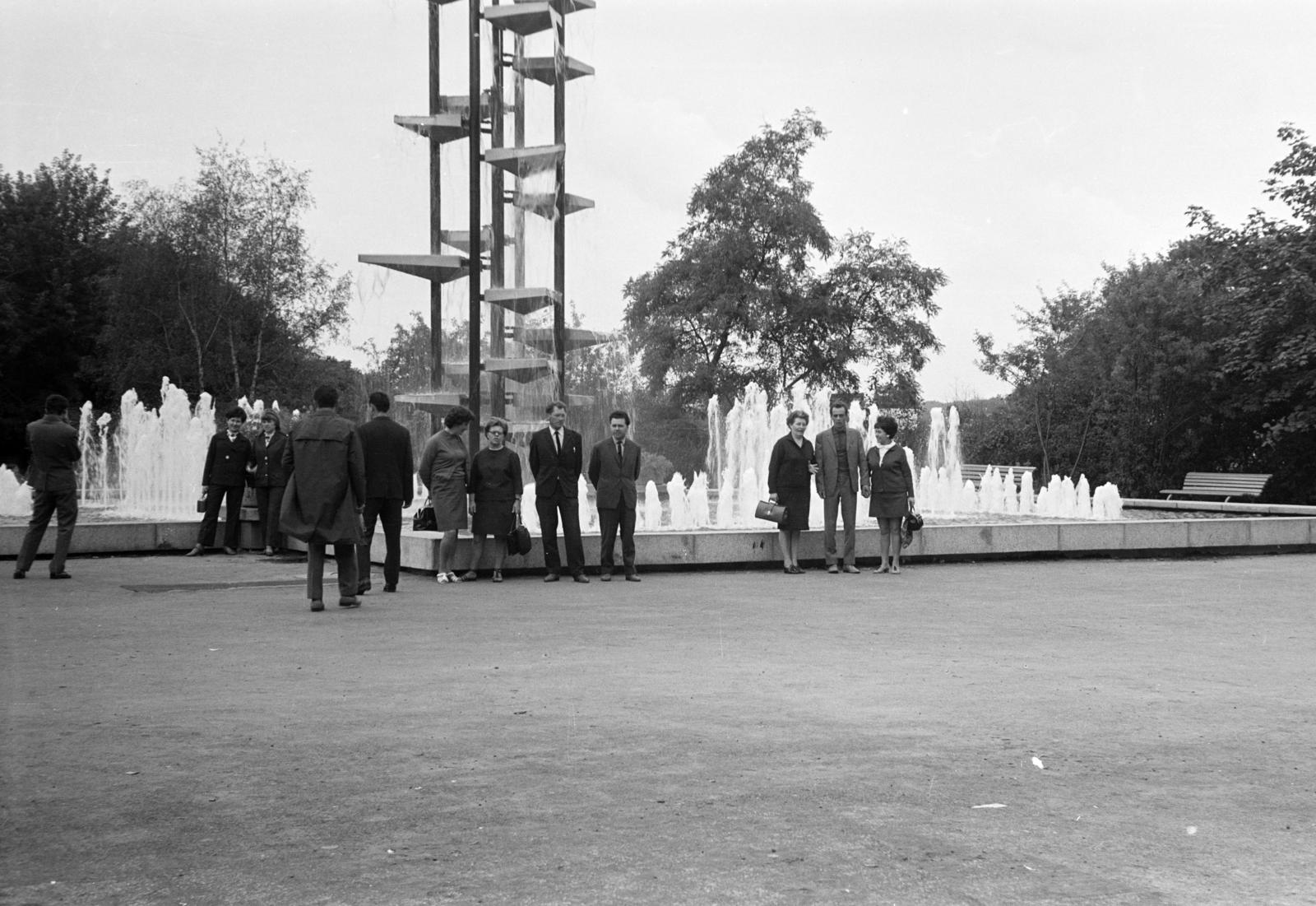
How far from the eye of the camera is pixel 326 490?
11.6 meters

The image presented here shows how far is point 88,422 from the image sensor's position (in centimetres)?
4856

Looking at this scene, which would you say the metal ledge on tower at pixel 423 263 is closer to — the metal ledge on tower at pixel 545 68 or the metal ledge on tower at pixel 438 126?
the metal ledge on tower at pixel 438 126

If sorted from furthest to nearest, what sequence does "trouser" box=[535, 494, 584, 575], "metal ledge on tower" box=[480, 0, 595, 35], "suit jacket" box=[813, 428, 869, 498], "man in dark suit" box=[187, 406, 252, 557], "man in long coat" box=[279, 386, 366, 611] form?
"metal ledge on tower" box=[480, 0, 595, 35] < "man in dark suit" box=[187, 406, 252, 557] < "suit jacket" box=[813, 428, 869, 498] < "trouser" box=[535, 494, 584, 575] < "man in long coat" box=[279, 386, 366, 611]

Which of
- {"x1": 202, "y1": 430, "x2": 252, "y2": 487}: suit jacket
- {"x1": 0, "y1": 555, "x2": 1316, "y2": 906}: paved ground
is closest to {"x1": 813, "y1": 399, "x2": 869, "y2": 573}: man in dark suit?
{"x1": 0, "y1": 555, "x2": 1316, "y2": 906}: paved ground

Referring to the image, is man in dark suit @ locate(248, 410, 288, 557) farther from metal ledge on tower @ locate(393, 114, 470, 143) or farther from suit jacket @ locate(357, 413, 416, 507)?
metal ledge on tower @ locate(393, 114, 470, 143)

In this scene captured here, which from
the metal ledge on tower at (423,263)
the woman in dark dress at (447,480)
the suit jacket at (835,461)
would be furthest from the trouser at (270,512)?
the suit jacket at (835,461)

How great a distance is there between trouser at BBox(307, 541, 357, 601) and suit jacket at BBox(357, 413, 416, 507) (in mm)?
1456

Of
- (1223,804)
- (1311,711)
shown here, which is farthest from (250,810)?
(1311,711)

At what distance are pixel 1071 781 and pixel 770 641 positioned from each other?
4.29m

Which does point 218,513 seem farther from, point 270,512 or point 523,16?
point 523,16

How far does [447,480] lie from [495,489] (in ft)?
1.60

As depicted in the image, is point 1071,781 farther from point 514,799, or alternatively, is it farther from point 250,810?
point 250,810

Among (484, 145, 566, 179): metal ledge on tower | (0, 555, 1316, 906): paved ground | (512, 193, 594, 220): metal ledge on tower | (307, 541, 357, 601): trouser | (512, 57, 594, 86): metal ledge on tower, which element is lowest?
(0, 555, 1316, 906): paved ground

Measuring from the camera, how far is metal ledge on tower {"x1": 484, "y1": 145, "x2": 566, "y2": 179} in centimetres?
1994
